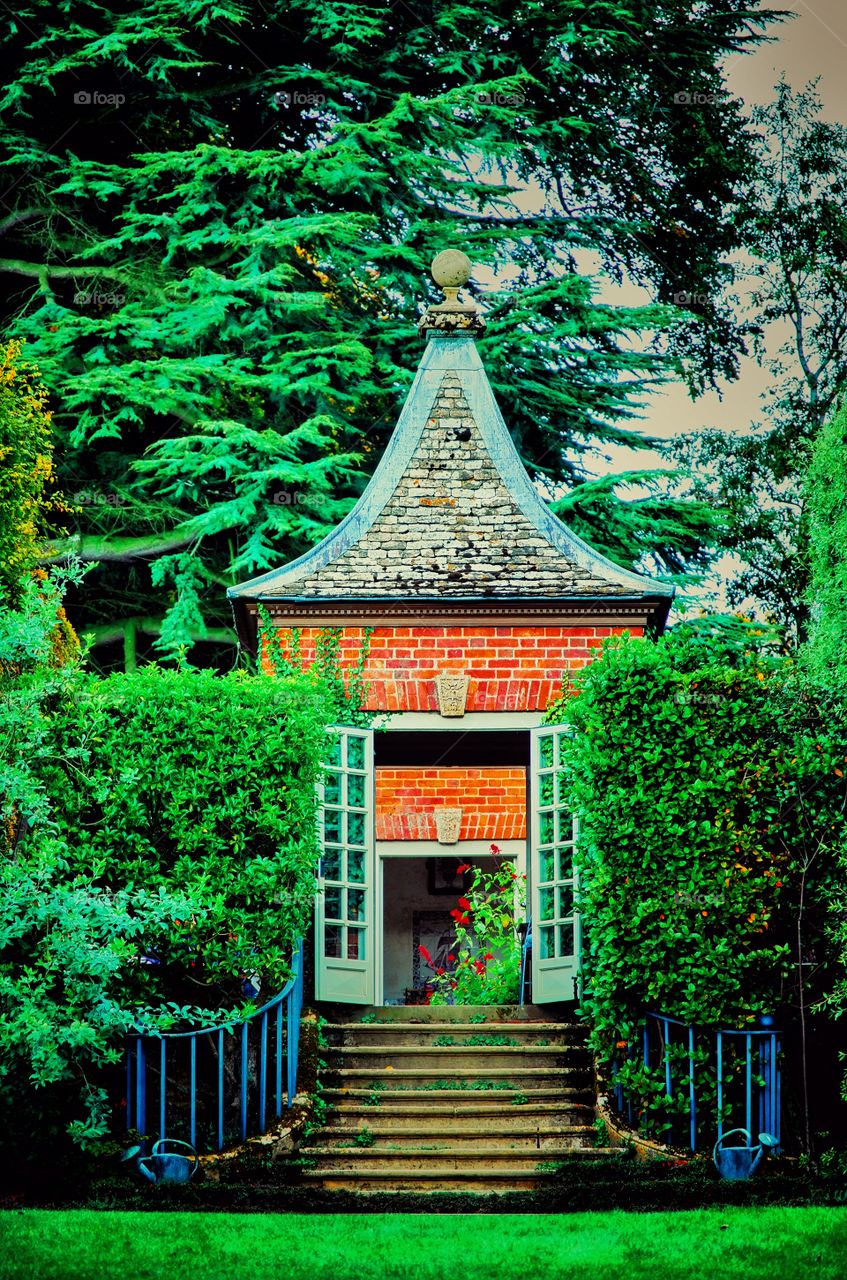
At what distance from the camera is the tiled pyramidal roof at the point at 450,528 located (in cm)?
1234

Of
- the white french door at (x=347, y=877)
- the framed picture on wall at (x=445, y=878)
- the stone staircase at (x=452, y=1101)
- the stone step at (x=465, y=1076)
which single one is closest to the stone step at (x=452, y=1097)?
the stone staircase at (x=452, y=1101)

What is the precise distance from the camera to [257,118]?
20.9 metres

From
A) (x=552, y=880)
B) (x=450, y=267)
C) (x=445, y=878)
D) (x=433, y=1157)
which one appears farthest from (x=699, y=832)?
(x=445, y=878)

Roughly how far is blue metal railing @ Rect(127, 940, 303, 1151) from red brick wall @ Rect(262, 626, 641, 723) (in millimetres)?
2885

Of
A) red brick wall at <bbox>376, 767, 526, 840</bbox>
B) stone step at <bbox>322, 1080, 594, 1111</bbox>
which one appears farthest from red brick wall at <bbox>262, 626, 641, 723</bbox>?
red brick wall at <bbox>376, 767, 526, 840</bbox>

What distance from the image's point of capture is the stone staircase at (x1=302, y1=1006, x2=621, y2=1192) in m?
9.24

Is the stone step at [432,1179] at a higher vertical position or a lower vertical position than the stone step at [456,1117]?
lower

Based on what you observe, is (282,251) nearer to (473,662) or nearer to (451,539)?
(451,539)

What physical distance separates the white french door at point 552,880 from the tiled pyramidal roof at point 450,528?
56.3 inches

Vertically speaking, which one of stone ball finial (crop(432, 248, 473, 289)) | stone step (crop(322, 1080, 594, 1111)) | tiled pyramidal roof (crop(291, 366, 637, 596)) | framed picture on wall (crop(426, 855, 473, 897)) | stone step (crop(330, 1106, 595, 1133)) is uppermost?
stone ball finial (crop(432, 248, 473, 289))

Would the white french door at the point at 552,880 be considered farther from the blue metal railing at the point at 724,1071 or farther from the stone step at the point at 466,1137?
the blue metal railing at the point at 724,1071

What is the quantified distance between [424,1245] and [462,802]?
Answer: 34.1 feet

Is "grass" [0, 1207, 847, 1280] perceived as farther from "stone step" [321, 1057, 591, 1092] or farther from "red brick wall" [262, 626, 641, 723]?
"red brick wall" [262, 626, 641, 723]

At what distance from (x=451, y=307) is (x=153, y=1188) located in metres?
8.02
